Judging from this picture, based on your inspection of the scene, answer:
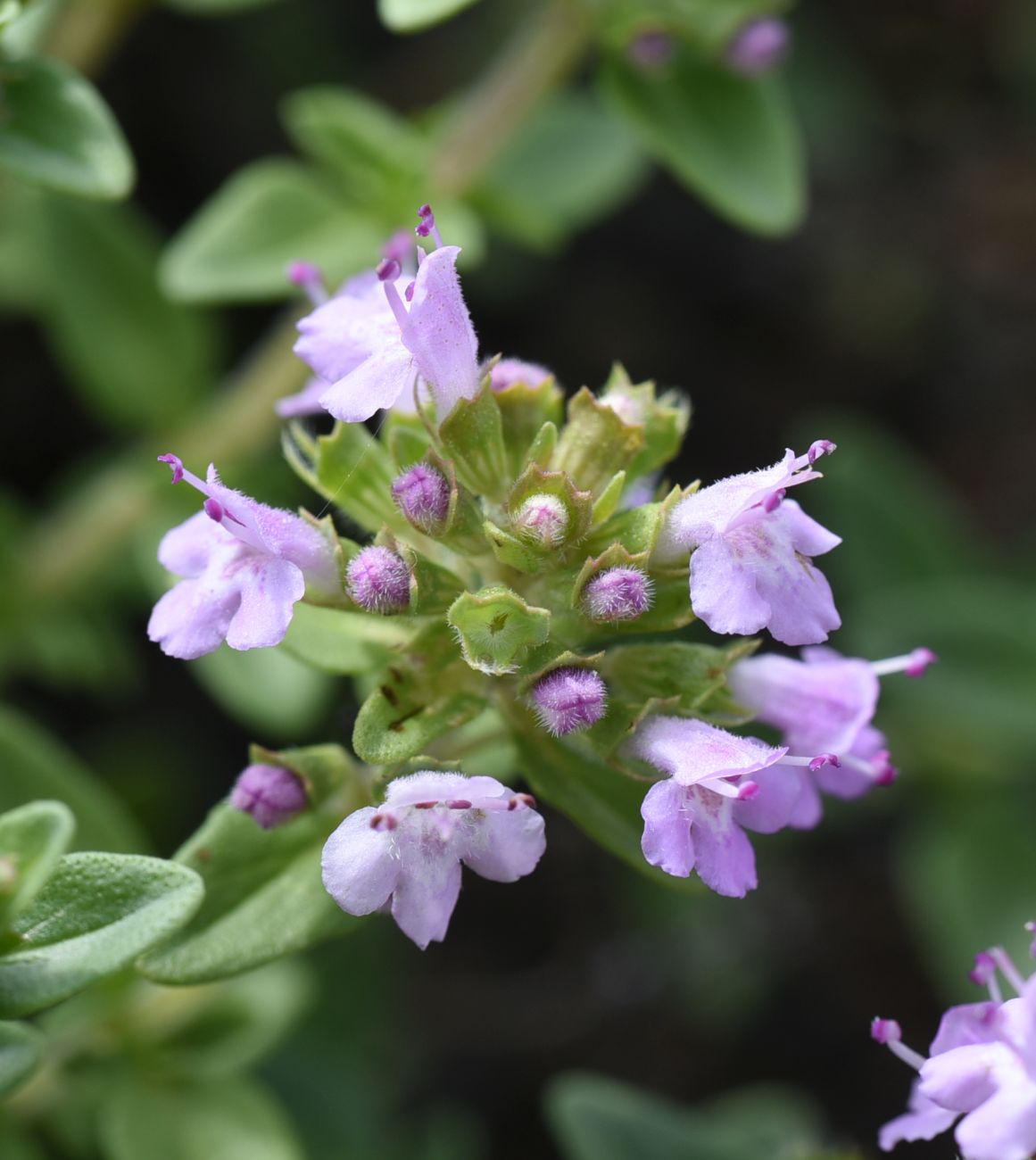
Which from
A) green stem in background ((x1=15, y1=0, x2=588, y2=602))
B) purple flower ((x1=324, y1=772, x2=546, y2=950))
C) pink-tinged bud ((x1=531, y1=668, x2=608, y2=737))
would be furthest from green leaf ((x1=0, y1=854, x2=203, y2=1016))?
green stem in background ((x1=15, y1=0, x2=588, y2=602))

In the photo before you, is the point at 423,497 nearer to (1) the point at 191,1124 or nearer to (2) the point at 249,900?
(2) the point at 249,900

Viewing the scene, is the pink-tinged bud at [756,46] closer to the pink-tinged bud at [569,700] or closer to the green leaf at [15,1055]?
the pink-tinged bud at [569,700]

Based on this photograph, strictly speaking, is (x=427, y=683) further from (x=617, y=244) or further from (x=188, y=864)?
(x=617, y=244)

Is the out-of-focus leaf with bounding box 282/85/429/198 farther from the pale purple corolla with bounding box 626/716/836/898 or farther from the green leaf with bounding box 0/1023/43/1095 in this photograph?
the green leaf with bounding box 0/1023/43/1095

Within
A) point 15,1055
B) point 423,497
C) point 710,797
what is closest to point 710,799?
point 710,797

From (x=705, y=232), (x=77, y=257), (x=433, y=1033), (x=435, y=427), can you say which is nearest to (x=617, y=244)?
(x=705, y=232)
